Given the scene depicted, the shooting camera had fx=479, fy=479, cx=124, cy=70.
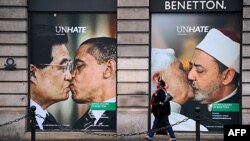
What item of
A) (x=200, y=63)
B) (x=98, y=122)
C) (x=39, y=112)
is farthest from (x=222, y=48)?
(x=39, y=112)

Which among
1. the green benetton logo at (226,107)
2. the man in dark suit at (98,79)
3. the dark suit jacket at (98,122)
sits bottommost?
the dark suit jacket at (98,122)

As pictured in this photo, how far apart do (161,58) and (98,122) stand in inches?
112

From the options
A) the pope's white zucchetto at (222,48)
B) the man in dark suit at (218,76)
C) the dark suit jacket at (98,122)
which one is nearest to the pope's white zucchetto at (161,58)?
the man in dark suit at (218,76)

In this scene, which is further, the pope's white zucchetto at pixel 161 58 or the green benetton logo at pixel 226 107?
the pope's white zucchetto at pixel 161 58

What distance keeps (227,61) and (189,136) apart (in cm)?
260

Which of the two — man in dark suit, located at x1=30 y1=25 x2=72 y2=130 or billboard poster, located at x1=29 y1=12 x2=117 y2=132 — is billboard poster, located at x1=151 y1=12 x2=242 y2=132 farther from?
man in dark suit, located at x1=30 y1=25 x2=72 y2=130

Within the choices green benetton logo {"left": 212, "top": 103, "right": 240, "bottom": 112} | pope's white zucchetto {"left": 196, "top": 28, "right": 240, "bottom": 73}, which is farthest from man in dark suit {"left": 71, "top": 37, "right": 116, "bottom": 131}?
green benetton logo {"left": 212, "top": 103, "right": 240, "bottom": 112}

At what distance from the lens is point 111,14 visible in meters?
15.1

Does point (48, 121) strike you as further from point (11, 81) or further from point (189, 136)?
point (189, 136)

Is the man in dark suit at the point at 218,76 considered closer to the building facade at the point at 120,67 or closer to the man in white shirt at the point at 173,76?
the man in white shirt at the point at 173,76

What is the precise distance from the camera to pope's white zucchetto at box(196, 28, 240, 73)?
1477cm

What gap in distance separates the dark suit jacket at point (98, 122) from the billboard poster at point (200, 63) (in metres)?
1.63

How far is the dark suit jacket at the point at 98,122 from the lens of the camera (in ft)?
49.8

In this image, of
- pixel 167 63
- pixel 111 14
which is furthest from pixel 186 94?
pixel 111 14
